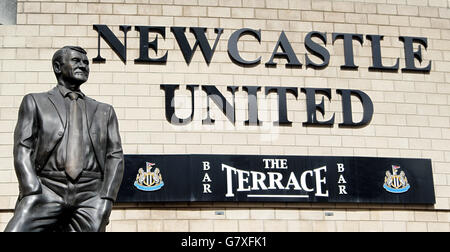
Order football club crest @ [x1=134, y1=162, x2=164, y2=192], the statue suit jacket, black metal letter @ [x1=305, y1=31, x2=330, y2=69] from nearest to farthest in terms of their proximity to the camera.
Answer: the statue suit jacket < football club crest @ [x1=134, y1=162, x2=164, y2=192] < black metal letter @ [x1=305, y1=31, x2=330, y2=69]

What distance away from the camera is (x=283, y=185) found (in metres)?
20.5

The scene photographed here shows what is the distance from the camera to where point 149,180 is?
20156 mm

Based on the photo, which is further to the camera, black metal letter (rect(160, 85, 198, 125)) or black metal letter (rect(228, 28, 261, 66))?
black metal letter (rect(228, 28, 261, 66))

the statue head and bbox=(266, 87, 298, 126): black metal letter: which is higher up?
bbox=(266, 87, 298, 126): black metal letter

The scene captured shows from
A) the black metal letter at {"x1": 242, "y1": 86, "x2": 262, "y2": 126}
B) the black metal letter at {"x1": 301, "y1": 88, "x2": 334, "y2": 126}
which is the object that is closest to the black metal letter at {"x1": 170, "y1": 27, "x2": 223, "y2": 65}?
the black metal letter at {"x1": 242, "y1": 86, "x2": 262, "y2": 126}

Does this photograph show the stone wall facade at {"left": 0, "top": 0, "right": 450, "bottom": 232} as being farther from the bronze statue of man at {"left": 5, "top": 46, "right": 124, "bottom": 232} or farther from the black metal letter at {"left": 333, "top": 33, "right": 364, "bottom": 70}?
the bronze statue of man at {"left": 5, "top": 46, "right": 124, "bottom": 232}

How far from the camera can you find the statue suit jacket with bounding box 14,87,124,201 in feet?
32.4

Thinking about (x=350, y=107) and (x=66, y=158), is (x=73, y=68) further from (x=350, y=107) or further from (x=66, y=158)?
(x=350, y=107)

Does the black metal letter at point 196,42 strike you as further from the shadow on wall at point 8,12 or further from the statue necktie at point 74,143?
the statue necktie at point 74,143

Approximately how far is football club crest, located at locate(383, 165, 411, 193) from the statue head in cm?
1180
